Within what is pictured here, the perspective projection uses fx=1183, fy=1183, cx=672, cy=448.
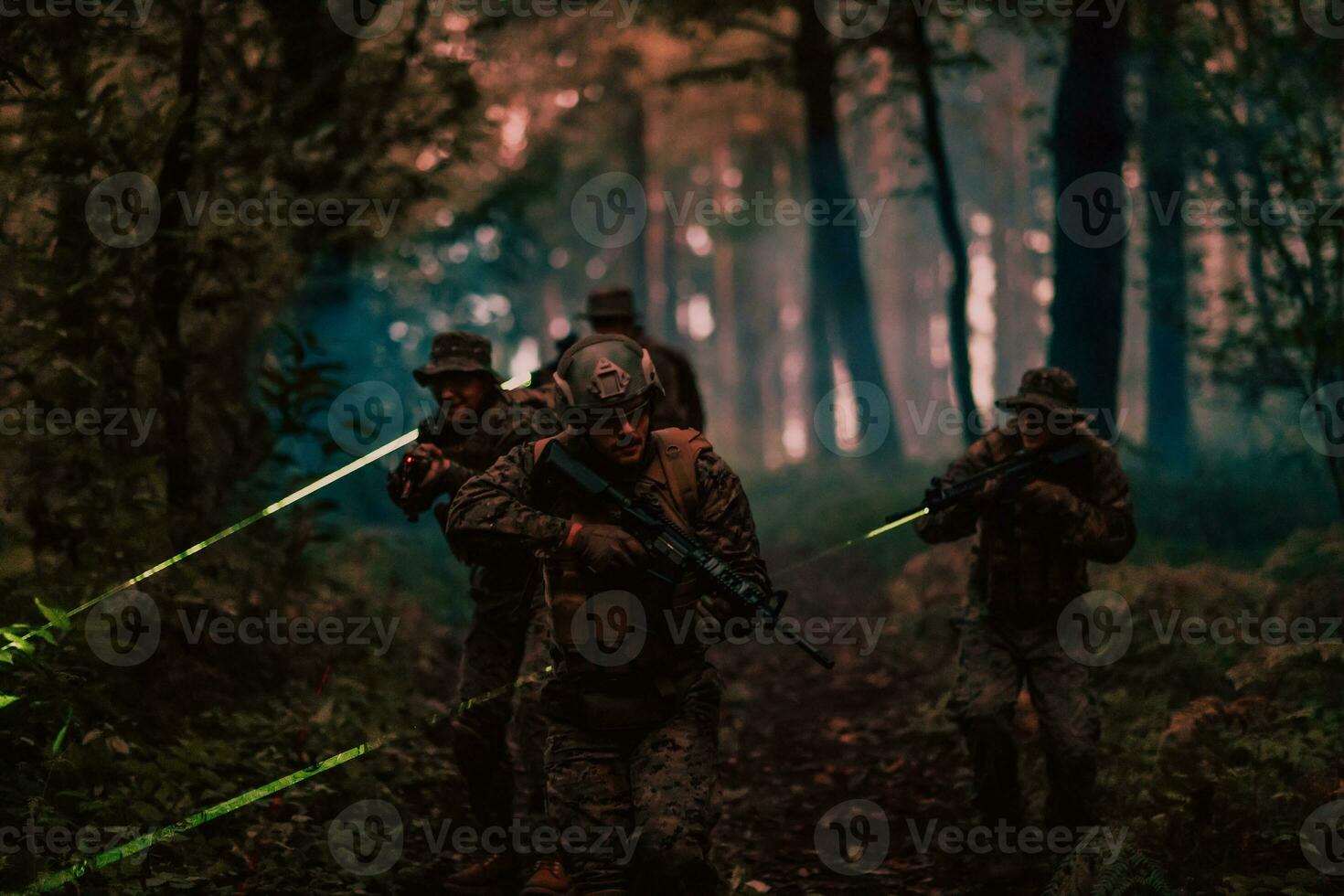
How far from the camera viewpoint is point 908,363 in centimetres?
5638

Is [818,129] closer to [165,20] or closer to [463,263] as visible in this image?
[463,263]

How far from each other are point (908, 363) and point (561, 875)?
5237 cm

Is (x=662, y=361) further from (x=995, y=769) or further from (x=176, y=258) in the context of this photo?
(x=995, y=769)

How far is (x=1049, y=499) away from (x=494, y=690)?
10.1ft

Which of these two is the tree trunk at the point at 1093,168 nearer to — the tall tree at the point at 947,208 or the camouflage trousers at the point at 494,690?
the tall tree at the point at 947,208

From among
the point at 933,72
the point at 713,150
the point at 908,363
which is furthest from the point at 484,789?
the point at 908,363

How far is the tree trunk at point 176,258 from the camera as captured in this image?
24.8 feet
